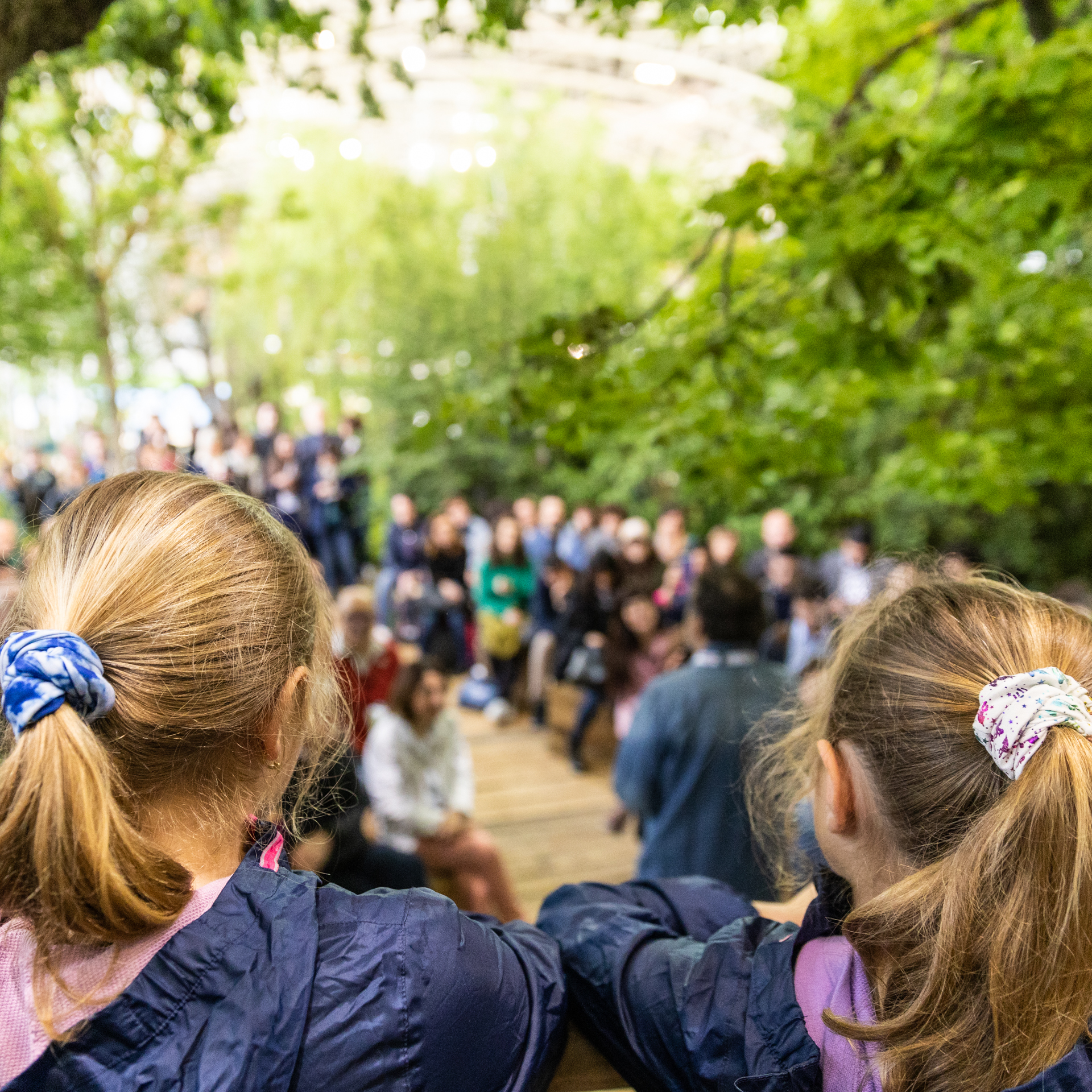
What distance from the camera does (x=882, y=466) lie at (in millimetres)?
7352

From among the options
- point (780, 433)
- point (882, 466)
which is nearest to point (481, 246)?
point (882, 466)

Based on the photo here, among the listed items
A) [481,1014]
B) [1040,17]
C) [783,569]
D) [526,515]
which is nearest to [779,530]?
[783,569]

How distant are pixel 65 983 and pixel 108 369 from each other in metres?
6.95

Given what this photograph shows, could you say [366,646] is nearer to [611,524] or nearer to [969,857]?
[969,857]

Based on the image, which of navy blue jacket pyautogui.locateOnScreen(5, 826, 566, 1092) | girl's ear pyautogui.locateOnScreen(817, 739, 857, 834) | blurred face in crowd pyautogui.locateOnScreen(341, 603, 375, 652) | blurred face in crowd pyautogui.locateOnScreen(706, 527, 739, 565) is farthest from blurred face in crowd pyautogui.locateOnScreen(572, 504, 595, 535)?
navy blue jacket pyautogui.locateOnScreen(5, 826, 566, 1092)

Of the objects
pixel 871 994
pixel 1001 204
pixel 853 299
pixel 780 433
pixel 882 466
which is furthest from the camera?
pixel 882 466

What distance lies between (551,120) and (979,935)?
12.9 m

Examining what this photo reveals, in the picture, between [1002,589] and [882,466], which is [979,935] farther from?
[882,466]

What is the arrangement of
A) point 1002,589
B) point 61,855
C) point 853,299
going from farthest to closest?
point 853,299, point 1002,589, point 61,855

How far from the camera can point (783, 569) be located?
17.3 feet

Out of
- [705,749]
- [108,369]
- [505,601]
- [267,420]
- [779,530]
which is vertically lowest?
[505,601]

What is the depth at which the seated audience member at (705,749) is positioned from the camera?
8.22 feet

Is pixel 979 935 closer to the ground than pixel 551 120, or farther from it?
closer to the ground

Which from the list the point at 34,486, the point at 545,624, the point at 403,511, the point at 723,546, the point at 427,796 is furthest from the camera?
the point at 34,486
